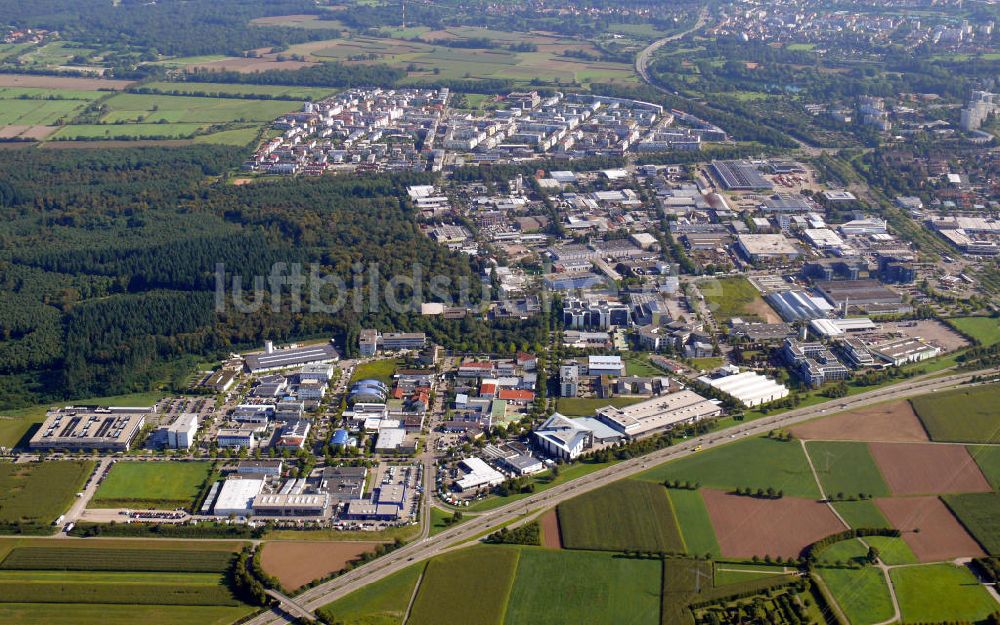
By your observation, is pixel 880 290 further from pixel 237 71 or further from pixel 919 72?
pixel 237 71

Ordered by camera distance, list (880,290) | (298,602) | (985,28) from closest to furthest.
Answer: (298,602) → (880,290) → (985,28)

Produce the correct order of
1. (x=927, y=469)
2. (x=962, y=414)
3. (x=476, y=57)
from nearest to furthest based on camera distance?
(x=927, y=469)
(x=962, y=414)
(x=476, y=57)

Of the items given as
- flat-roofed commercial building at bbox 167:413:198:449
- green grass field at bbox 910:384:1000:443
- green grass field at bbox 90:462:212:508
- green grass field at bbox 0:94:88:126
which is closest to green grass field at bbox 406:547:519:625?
green grass field at bbox 90:462:212:508

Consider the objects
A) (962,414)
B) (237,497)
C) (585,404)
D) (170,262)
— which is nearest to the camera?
(237,497)

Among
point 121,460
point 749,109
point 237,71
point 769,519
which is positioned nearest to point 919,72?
point 749,109

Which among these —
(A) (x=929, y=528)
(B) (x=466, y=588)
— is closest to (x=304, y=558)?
(B) (x=466, y=588)

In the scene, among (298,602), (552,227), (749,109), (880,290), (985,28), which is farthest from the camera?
(985,28)

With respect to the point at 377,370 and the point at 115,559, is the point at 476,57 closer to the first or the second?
the point at 377,370

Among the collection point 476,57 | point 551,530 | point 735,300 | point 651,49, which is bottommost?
point 551,530
